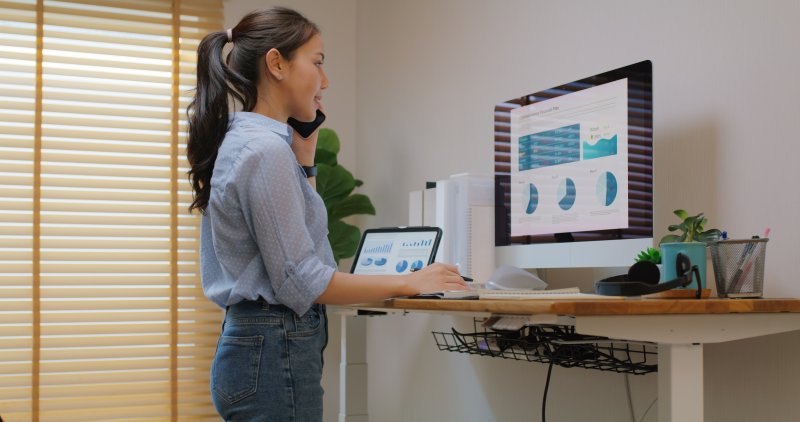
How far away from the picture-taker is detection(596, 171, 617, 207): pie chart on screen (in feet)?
6.03

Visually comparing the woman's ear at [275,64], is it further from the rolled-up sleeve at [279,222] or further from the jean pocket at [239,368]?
the jean pocket at [239,368]

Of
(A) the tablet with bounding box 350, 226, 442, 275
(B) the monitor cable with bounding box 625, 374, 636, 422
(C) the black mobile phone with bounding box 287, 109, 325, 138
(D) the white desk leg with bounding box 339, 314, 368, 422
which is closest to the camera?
(C) the black mobile phone with bounding box 287, 109, 325, 138

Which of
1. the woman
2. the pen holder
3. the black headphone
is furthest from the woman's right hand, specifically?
the pen holder

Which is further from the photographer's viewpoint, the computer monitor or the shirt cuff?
the computer monitor

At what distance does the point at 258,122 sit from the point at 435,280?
15.0 inches

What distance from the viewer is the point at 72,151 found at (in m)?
3.63

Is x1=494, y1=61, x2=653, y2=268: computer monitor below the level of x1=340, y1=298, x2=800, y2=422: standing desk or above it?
above

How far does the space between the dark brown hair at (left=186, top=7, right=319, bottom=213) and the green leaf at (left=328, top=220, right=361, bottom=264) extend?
2.04 metres

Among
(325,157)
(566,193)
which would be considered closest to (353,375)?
(325,157)

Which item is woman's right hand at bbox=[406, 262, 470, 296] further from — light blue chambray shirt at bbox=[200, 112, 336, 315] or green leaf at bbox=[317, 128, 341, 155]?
green leaf at bbox=[317, 128, 341, 155]

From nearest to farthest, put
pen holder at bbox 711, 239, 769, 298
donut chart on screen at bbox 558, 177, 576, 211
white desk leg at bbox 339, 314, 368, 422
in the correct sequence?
1. pen holder at bbox 711, 239, 769, 298
2. donut chart on screen at bbox 558, 177, 576, 211
3. white desk leg at bbox 339, 314, 368, 422

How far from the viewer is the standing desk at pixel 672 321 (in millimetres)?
1288

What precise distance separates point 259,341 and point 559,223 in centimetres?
97

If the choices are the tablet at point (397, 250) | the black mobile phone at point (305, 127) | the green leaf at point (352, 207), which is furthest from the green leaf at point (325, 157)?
the black mobile phone at point (305, 127)
